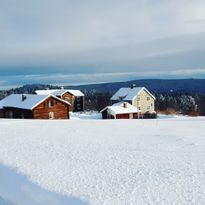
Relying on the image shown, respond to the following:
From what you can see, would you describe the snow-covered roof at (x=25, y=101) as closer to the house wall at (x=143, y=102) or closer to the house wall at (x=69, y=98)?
the house wall at (x=69, y=98)

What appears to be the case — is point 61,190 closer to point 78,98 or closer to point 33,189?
point 33,189

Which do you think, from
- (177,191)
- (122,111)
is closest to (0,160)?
(177,191)

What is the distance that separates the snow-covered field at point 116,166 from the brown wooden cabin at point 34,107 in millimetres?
24913

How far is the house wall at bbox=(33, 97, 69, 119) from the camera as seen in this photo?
132 ft

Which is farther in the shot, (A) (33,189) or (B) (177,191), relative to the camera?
(A) (33,189)

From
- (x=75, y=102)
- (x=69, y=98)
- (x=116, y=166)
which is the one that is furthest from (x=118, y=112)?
(x=116, y=166)

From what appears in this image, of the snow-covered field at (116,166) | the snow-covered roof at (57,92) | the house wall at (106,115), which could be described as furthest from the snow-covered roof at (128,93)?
the snow-covered field at (116,166)

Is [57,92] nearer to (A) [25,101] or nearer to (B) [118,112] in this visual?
(B) [118,112]

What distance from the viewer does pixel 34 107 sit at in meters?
39.6

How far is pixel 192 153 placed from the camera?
37.0 feet

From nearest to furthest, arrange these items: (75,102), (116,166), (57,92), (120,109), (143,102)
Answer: (116,166), (120,109), (143,102), (57,92), (75,102)

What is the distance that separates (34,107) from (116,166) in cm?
3100

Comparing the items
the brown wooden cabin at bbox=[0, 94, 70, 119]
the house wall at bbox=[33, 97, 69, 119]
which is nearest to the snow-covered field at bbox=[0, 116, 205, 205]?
the brown wooden cabin at bbox=[0, 94, 70, 119]

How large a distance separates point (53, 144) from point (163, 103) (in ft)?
295
